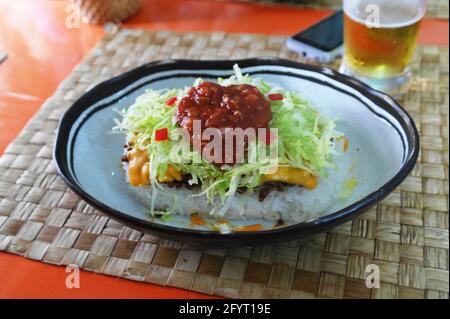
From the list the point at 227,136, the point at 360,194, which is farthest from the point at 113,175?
the point at 360,194

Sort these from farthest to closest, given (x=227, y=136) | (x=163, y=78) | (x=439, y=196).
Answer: (x=163, y=78) → (x=439, y=196) → (x=227, y=136)

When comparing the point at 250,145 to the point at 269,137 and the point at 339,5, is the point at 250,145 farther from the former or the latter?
the point at 339,5

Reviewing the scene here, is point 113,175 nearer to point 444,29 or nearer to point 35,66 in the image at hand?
point 35,66

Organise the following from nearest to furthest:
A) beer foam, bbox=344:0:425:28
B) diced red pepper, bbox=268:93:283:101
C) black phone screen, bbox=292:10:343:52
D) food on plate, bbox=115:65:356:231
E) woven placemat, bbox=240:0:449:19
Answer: food on plate, bbox=115:65:356:231 < diced red pepper, bbox=268:93:283:101 < beer foam, bbox=344:0:425:28 < black phone screen, bbox=292:10:343:52 < woven placemat, bbox=240:0:449:19

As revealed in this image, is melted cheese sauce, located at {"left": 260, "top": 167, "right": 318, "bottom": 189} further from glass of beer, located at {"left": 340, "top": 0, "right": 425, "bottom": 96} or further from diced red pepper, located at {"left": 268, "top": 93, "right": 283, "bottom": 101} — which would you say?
glass of beer, located at {"left": 340, "top": 0, "right": 425, "bottom": 96}

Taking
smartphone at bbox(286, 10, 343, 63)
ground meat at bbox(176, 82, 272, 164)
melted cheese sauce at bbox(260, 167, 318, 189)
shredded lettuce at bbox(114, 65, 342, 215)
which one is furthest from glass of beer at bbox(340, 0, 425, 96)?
melted cheese sauce at bbox(260, 167, 318, 189)
